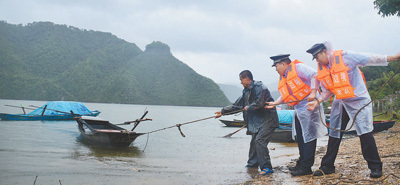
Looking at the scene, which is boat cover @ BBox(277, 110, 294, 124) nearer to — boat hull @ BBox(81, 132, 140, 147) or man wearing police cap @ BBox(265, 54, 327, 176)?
boat hull @ BBox(81, 132, 140, 147)

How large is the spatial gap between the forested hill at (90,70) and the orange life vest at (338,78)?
9627cm

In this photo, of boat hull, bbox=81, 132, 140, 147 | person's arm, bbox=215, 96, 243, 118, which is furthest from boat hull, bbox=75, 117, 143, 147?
person's arm, bbox=215, 96, 243, 118

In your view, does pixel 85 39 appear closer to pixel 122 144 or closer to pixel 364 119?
pixel 122 144

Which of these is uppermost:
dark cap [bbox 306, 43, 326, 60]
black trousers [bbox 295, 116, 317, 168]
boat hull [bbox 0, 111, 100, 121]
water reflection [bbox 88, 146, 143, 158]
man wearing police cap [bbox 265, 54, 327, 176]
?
dark cap [bbox 306, 43, 326, 60]

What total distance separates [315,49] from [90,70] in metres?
109

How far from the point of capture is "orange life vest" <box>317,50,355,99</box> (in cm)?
385

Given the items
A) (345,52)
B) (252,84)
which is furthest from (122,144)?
(345,52)

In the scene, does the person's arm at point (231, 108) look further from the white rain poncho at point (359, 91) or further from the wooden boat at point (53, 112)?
the wooden boat at point (53, 112)

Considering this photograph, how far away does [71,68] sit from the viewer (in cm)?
10175

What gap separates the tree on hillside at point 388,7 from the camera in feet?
33.4

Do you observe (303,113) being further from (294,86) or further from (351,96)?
(351,96)

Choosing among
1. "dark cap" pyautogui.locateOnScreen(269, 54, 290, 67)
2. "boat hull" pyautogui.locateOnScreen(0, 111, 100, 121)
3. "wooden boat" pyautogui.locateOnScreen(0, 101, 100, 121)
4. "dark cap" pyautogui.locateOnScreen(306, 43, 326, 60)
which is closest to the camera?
"dark cap" pyautogui.locateOnScreen(306, 43, 326, 60)

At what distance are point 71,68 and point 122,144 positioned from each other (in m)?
101

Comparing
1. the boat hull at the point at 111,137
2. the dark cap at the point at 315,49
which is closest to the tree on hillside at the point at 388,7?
the dark cap at the point at 315,49
